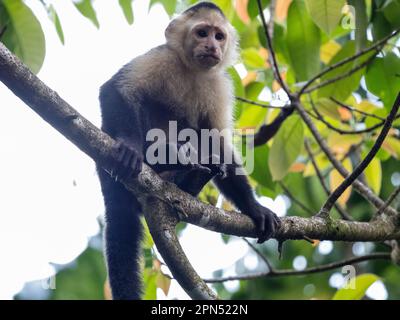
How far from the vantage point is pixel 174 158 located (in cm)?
431

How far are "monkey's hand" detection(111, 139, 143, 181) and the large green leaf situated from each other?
194cm

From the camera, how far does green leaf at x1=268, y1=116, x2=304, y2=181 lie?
15.7ft

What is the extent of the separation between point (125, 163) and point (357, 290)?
6.55 ft

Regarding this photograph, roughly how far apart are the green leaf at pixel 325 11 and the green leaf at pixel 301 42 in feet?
2.65

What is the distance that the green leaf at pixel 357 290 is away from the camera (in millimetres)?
4359

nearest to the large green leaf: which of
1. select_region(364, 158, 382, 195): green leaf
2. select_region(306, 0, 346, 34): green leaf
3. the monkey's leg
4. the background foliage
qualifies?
the background foliage

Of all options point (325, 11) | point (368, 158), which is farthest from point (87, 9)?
point (368, 158)

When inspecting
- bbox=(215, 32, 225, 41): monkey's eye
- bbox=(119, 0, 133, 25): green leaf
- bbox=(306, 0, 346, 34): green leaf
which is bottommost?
bbox=(306, 0, 346, 34): green leaf

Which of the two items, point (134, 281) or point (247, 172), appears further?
point (247, 172)

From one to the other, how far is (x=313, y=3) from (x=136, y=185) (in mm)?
1646

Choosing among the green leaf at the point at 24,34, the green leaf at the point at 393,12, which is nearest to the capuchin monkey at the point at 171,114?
the green leaf at the point at 24,34

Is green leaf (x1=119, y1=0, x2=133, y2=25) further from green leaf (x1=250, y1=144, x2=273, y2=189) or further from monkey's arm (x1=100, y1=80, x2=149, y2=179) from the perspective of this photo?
green leaf (x1=250, y1=144, x2=273, y2=189)

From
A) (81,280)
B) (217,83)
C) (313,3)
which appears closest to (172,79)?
(217,83)
